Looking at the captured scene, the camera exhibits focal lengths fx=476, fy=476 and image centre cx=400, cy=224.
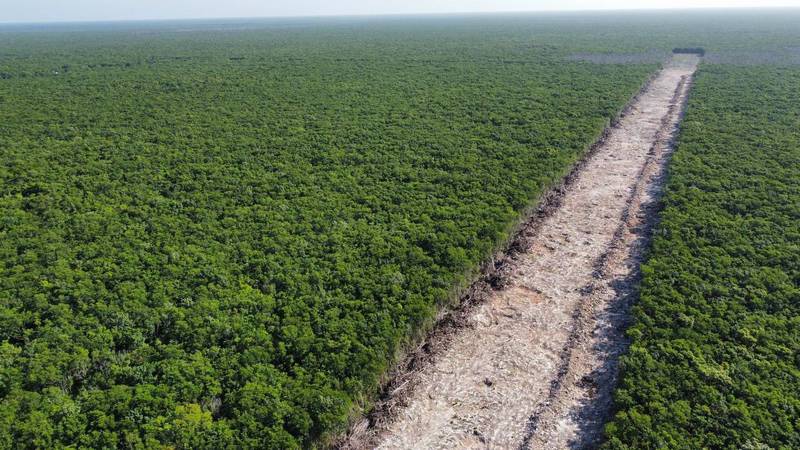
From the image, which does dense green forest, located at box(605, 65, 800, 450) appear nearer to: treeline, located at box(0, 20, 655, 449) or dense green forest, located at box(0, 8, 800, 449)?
dense green forest, located at box(0, 8, 800, 449)

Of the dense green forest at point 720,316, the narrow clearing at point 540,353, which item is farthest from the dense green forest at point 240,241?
the narrow clearing at point 540,353

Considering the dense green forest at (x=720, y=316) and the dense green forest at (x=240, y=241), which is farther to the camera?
the dense green forest at (x=240, y=241)

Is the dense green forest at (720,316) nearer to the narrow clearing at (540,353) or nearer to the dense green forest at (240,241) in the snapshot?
the dense green forest at (240,241)

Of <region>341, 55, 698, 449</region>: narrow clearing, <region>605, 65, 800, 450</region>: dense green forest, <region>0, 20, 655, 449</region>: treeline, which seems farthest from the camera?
<region>341, 55, 698, 449</region>: narrow clearing

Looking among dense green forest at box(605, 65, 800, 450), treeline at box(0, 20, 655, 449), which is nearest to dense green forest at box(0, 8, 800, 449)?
treeline at box(0, 20, 655, 449)

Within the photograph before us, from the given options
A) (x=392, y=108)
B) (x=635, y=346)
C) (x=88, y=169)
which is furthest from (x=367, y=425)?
(x=392, y=108)

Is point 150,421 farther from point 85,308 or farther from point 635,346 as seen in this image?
point 635,346

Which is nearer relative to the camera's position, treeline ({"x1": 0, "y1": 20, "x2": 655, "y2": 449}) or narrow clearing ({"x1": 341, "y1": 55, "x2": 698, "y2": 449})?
treeline ({"x1": 0, "y1": 20, "x2": 655, "y2": 449})
